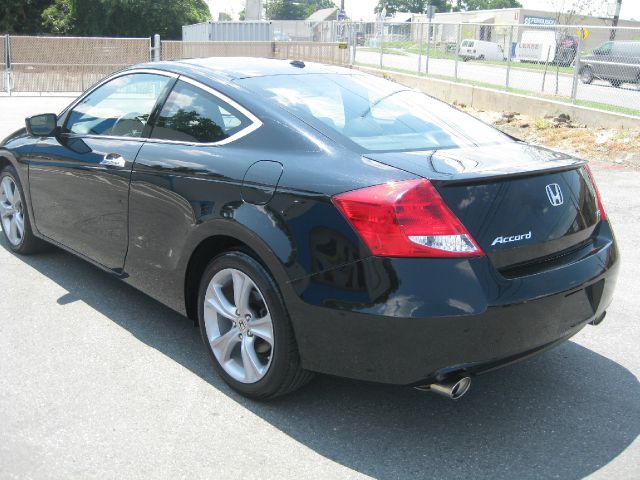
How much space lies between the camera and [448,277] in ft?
9.30

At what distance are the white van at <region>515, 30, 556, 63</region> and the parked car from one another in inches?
38.9

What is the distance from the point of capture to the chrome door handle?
4.21m

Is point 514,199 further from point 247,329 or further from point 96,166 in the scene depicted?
point 96,166

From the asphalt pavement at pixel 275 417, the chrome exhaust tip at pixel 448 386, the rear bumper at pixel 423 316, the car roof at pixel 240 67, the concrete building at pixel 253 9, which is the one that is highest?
the concrete building at pixel 253 9

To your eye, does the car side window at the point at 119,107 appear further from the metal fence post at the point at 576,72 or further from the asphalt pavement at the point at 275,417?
the metal fence post at the point at 576,72

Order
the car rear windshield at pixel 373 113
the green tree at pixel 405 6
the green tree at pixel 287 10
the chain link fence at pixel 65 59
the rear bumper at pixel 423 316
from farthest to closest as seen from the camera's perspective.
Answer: the green tree at pixel 405 6
the green tree at pixel 287 10
the chain link fence at pixel 65 59
the car rear windshield at pixel 373 113
the rear bumper at pixel 423 316

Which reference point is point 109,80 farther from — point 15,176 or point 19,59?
point 19,59

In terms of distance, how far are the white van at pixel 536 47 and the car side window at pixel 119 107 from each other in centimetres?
1287

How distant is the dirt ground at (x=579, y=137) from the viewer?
11055 mm

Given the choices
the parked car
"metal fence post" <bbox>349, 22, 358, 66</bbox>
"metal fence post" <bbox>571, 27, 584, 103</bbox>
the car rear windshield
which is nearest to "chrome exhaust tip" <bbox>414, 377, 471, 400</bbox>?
the car rear windshield

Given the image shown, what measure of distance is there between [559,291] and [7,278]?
3985 millimetres

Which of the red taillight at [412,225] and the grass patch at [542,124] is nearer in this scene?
the red taillight at [412,225]

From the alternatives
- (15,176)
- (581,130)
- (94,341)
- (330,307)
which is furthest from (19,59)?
(330,307)

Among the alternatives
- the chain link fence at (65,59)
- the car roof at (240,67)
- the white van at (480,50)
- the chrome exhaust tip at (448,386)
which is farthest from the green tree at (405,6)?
the chrome exhaust tip at (448,386)
